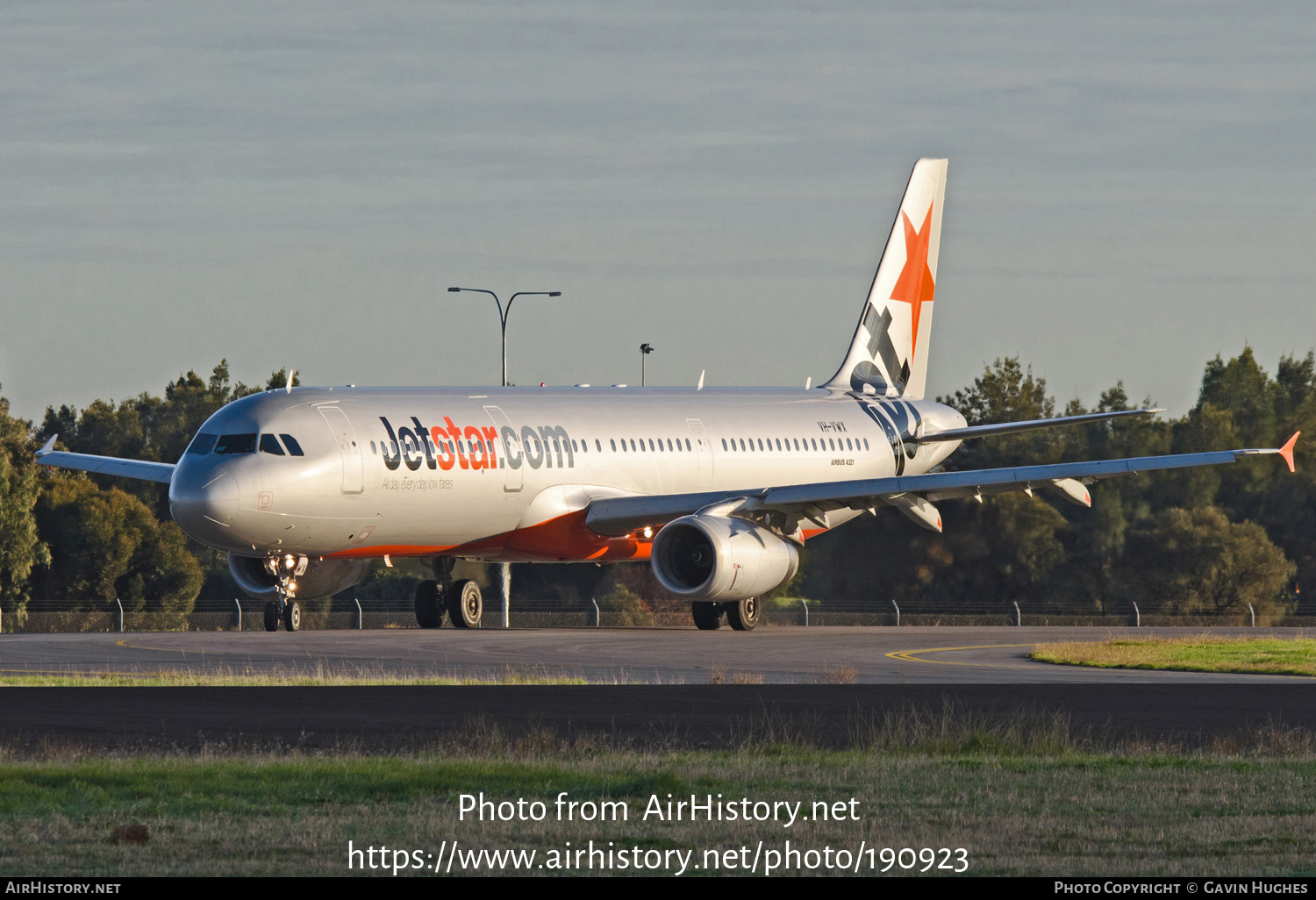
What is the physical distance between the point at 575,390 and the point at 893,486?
841 centimetres

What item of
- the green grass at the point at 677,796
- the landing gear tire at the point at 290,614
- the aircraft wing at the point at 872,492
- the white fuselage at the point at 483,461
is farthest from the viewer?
the aircraft wing at the point at 872,492

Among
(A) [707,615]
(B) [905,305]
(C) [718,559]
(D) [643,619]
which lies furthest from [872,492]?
(D) [643,619]

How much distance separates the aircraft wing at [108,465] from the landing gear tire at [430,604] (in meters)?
6.13

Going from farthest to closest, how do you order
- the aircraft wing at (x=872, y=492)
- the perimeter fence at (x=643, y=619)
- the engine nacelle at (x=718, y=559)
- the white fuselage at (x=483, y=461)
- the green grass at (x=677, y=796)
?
the perimeter fence at (x=643, y=619), the aircraft wing at (x=872, y=492), the engine nacelle at (x=718, y=559), the white fuselage at (x=483, y=461), the green grass at (x=677, y=796)

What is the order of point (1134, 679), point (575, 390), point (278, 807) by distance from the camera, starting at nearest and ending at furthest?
1. point (278, 807)
2. point (1134, 679)
3. point (575, 390)

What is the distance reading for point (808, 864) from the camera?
41.8ft

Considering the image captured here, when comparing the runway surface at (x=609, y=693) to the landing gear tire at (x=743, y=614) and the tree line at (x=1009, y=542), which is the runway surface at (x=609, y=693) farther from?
the tree line at (x=1009, y=542)

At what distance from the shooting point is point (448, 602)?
1809 inches

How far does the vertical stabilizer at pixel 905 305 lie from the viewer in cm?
5588

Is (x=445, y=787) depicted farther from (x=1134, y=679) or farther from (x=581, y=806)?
(x=1134, y=679)

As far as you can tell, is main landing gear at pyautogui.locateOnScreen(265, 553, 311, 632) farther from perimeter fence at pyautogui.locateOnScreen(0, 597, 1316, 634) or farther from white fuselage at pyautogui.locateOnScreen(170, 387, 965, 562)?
perimeter fence at pyautogui.locateOnScreen(0, 597, 1316, 634)

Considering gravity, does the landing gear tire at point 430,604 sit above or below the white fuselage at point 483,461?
below

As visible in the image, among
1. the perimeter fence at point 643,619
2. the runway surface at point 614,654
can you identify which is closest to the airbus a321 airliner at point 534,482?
the runway surface at point 614,654
